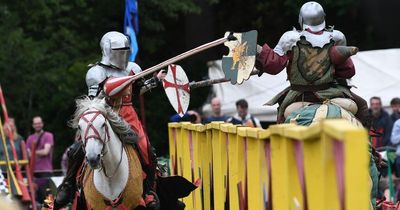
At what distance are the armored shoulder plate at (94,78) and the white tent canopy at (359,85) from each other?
327 inches

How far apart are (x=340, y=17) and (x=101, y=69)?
14.0m

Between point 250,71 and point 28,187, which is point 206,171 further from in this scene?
point 28,187

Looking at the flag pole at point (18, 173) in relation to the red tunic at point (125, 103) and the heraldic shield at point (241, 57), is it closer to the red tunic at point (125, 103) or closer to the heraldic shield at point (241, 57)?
the red tunic at point (125, 103)

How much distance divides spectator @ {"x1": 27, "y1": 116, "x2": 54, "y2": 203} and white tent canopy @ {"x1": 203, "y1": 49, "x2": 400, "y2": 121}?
9.78 ft

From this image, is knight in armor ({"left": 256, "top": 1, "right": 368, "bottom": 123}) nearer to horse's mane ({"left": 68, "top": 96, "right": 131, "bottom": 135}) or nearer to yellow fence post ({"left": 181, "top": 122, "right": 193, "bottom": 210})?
horse's mane ({"left": 68, "top": 96, "right": 131, "bottom": 135})

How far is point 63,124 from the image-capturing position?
22.8 m

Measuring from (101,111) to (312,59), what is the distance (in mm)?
2022

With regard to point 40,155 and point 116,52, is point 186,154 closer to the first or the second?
point 116,52

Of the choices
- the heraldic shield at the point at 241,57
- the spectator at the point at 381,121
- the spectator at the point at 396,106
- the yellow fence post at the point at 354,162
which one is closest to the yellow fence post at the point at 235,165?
the heraldic shield at the point at 241,57

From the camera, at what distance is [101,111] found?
8.98 m

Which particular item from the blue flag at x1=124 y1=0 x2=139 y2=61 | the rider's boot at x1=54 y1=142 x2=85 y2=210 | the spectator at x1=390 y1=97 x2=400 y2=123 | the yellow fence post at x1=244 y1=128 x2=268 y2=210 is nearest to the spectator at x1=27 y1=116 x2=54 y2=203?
the blue flag at x1=124 y1=0 x2=139 y2=61

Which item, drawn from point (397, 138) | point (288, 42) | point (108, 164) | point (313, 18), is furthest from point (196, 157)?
point (397, 138)

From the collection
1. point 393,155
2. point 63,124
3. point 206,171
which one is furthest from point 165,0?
point 206,171

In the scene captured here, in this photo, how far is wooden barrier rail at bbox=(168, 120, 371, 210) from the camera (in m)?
5.54
